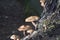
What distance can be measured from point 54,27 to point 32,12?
321 cm

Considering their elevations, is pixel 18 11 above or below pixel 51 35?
above

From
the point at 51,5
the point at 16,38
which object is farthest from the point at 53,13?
the point at 16,38

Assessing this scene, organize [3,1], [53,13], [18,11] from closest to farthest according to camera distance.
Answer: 1. [53,13]
2. [18,11]
3. [3,1]

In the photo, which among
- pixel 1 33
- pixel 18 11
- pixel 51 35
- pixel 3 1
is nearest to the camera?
pixel 51 35

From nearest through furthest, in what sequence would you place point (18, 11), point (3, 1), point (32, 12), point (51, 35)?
point (51, 35), point (32, 12), point (18, 11), point (3, 1)

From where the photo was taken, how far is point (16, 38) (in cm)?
174

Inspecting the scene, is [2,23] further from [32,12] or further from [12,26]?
[32,12]

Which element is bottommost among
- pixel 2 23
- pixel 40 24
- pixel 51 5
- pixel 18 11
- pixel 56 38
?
pixel 56 38

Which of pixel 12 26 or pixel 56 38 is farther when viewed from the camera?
pixel 12 26

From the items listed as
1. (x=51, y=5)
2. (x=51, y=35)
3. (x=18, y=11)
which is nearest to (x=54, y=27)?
(x=51, y=35)

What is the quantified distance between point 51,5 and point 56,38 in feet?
1.01

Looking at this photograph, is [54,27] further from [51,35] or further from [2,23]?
[2,23]

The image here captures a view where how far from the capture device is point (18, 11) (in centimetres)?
596

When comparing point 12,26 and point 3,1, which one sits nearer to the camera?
point 12,26
